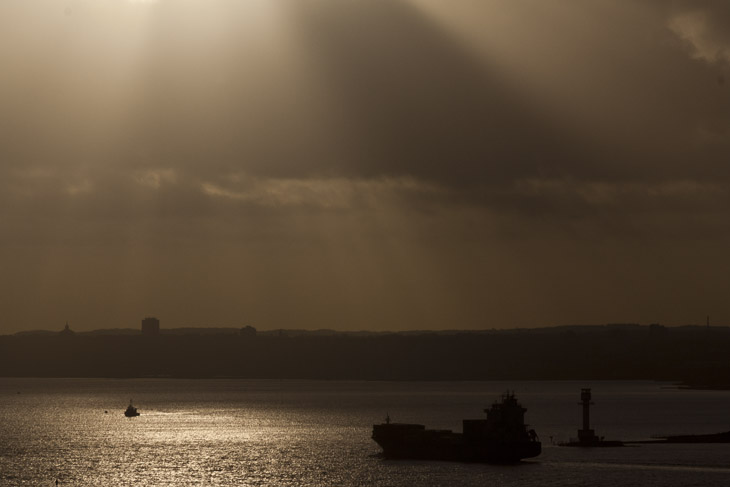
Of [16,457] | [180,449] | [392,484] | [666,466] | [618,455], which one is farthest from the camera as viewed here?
[180,449]

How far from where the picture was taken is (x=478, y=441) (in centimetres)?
14275

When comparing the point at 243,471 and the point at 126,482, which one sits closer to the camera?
the point at 126,482

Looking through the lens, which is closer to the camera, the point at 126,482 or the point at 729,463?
the point at 126,482

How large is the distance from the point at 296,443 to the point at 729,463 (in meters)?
70.2

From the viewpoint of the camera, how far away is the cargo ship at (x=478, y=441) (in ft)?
459

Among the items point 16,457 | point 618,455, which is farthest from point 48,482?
point 618,455

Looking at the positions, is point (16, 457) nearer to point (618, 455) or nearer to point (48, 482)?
point (48, 482)

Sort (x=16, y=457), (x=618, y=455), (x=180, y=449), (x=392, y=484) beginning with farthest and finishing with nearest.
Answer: (x=180, y=449)
(x=16, y=457)
(x=618, y=455)
(x=392, y=484)

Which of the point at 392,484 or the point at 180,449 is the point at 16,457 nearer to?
the point at 180,449

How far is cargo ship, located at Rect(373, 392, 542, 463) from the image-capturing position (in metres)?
140

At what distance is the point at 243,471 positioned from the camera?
455 feet

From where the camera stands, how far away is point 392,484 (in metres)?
123

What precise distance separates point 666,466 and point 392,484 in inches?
1413

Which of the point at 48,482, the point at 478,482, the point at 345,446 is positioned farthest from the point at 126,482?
the point at 345,446
